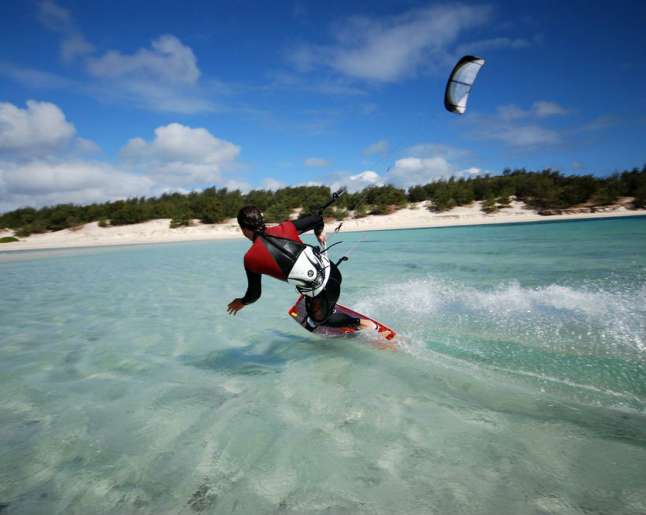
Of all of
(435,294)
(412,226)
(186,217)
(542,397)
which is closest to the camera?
(542,397)

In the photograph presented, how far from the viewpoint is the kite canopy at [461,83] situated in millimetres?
5777

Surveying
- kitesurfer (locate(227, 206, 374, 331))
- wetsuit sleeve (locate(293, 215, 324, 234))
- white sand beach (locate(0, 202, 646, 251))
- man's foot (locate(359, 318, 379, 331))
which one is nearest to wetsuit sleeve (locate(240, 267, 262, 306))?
kitesurfer (locate(227, 206, 374, 331))

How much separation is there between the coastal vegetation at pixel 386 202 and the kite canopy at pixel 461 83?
99.8 feet

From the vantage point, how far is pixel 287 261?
13.1 ft

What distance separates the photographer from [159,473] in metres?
2.82

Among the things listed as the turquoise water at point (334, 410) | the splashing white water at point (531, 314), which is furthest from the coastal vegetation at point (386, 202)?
the turquoise water at point (334, 410)

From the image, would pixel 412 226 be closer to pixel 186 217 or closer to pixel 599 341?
pixel 186 217

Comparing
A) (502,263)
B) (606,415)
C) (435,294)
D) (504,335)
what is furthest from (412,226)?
(606,415)

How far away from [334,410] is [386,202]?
39990 mm

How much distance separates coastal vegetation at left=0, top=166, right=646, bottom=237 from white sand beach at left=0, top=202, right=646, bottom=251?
0.94m

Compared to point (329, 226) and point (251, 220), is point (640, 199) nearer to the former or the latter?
point (329, 226)

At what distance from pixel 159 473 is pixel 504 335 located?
507 cm

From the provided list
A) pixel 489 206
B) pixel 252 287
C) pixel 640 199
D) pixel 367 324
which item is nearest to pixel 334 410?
pixel 252 287

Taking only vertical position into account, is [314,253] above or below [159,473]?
above
